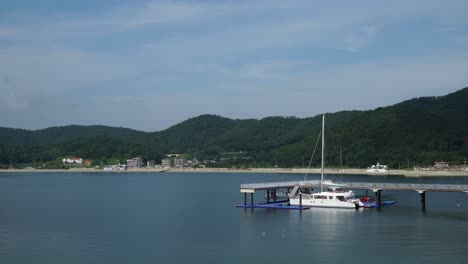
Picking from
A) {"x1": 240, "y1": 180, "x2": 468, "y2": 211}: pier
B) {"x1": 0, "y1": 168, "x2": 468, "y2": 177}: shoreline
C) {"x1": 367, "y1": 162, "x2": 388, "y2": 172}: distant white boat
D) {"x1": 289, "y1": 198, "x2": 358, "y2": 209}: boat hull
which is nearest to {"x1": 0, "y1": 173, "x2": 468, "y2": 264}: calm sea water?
{"x1": 289, "y1": 198, "x2": 358, "y2": 209}: boat hull

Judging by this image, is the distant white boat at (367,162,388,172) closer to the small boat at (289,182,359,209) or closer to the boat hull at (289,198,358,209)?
the small boat at (289,182,359,209)

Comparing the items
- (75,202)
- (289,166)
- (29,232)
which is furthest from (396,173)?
(29,232)

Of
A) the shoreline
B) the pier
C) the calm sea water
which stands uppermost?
the shoreline

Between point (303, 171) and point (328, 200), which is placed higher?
point (303, 171)

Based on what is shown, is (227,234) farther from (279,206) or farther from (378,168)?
(378,168)

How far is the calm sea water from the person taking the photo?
1437 inches

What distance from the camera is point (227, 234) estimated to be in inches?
1753

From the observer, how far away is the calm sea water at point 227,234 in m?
36.5

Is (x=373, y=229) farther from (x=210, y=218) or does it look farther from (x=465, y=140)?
(x=465, y=140)

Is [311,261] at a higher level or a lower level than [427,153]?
lower

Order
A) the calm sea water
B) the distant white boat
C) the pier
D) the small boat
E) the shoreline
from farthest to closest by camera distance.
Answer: the distant white boat → the shoreline → the small boat → the pier → the calm sea water

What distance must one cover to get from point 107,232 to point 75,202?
27.4 metres

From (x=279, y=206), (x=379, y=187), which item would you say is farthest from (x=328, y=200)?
(x=379, y=187)

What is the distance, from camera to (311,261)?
35125mm
